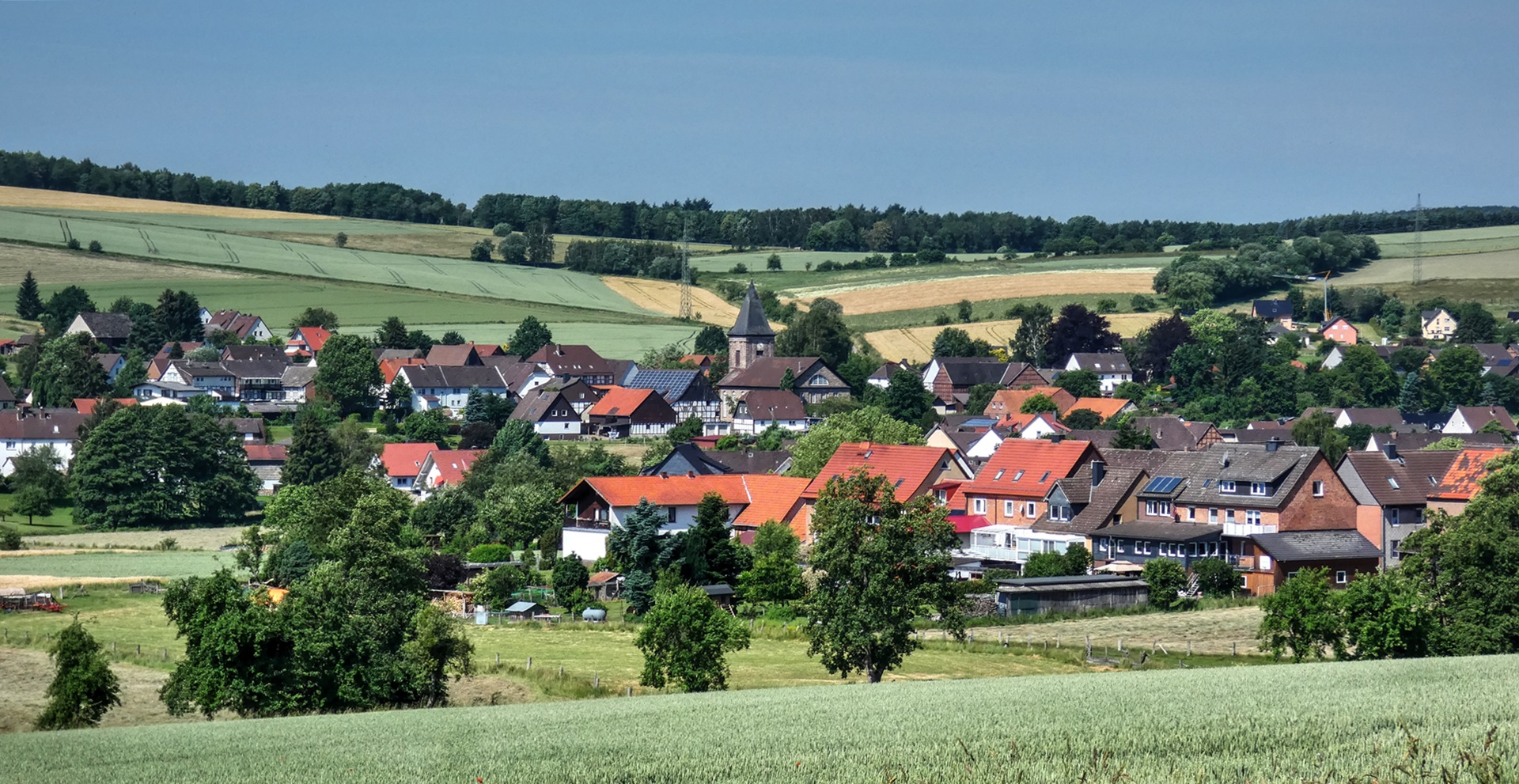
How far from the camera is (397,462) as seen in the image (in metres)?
95.4

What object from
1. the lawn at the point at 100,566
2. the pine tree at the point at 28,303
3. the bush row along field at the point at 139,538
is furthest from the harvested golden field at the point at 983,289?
the lawn at the point at 100,566

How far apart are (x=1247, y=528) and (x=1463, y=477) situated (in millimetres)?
10537

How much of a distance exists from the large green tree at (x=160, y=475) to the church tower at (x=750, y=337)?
55.7 m

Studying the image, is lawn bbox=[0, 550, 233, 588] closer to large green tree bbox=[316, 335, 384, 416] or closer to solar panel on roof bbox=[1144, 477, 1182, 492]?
solar panel on roof bbox=[1144, 477, 1182, 492]

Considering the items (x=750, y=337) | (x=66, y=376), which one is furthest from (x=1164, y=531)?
(x=66, y=376)

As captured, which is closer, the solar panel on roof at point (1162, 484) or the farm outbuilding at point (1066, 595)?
the farm outbuilding at point (1066, 595)

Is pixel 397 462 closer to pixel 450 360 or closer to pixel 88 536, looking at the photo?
pixel 88 536

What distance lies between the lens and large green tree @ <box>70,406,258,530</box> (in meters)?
83.1

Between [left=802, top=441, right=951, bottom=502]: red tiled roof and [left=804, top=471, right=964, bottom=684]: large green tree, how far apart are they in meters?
29.5

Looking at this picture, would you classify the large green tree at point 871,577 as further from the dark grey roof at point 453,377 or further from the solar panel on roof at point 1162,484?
the dark grey roof at point 453,377

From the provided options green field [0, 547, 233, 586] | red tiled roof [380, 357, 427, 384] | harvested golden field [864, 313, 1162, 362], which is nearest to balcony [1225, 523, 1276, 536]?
green field [0, 547, 233, 586]

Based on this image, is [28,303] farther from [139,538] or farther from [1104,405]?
[1104,405]

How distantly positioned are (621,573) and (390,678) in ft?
84.8

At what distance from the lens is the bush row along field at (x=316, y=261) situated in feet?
526
